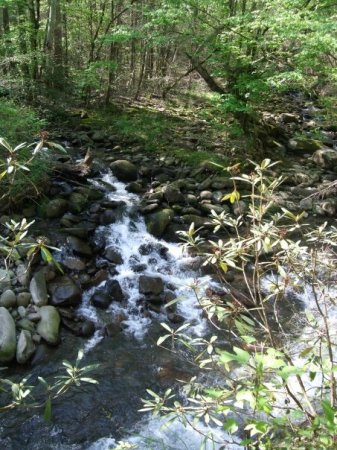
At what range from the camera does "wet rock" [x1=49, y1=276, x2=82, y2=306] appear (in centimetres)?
596

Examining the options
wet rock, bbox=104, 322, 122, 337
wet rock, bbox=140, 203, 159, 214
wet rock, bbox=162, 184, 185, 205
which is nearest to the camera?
wet rock, bbox=104, 322, 122, 337

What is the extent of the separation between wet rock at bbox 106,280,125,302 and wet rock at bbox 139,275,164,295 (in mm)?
346

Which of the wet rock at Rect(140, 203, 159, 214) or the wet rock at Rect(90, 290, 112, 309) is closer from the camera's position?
the wet rock at Rect(90, 290, 112, 309)

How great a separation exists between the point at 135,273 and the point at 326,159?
25.3 feet

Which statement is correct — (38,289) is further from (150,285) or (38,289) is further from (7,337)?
(150,285)

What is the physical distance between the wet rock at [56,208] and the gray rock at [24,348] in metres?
2.66

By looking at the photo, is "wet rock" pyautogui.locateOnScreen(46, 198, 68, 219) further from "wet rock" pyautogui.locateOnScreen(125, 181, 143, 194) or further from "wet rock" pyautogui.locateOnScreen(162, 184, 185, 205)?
"wet rock" pyautogui.locateOnScreen(162, 184, 185, 205)

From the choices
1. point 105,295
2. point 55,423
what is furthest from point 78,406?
point 105,295

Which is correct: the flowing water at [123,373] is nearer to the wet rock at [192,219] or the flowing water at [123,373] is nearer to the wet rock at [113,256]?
the wet rock at [113,256]

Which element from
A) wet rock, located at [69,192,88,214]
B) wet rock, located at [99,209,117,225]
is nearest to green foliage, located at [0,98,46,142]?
wet rock, located at [69,192,88,214]

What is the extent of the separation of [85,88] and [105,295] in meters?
9.02

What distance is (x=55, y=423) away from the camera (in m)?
4.48

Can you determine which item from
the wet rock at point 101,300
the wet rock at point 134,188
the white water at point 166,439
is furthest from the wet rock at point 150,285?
the wet rock at point 134,188

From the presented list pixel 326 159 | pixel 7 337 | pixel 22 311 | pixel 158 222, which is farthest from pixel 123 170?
pixel 326 159
